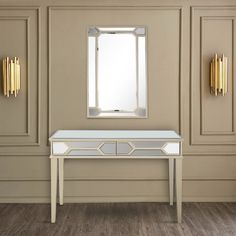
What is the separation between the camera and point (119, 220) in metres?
3.97

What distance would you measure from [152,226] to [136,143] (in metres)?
0.71

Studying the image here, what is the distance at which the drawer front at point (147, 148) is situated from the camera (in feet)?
12.6

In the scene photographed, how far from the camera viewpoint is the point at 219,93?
14.9 ft

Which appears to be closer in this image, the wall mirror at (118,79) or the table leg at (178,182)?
the table leg at (178,182)

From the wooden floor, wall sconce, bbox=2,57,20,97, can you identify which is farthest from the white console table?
wall sconce, bbox=2,57,20,97

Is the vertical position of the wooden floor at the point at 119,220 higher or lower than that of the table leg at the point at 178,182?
lower

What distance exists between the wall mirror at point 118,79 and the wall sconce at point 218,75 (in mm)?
672

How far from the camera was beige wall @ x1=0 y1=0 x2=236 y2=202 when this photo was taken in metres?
4.54

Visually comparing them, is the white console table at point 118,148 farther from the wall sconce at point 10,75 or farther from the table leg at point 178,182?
the wall sconce at point 10,75

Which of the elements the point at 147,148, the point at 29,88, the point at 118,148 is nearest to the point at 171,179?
the point at 147,148

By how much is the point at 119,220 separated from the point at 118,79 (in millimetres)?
1416

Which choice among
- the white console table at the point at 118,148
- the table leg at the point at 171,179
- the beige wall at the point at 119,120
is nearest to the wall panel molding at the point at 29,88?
the beige wall at the point at 119,120

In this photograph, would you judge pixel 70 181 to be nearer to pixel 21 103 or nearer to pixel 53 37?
pixel 21 103

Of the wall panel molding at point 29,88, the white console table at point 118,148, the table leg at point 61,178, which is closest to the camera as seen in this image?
the white console table at point 118,148
